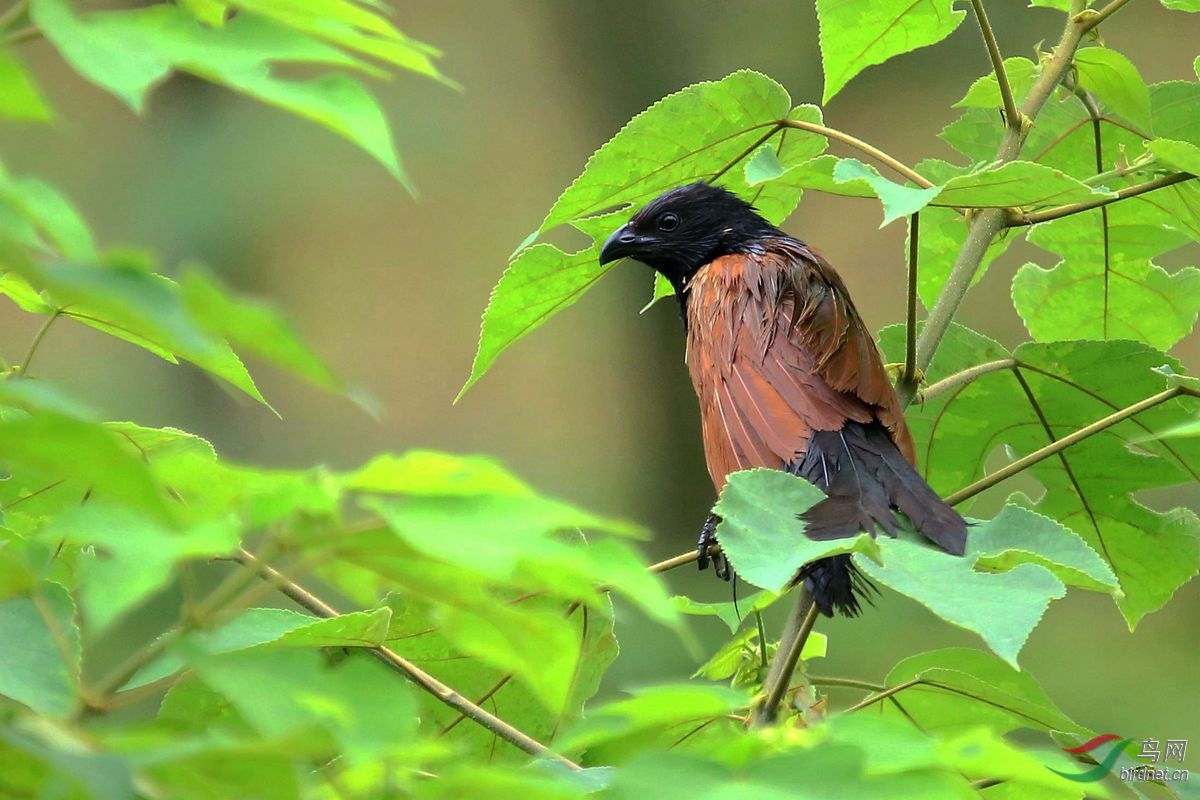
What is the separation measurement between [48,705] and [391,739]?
0.96 feet

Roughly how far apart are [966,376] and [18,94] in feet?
3.74

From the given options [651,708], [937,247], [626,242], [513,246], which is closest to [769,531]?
[651,708]

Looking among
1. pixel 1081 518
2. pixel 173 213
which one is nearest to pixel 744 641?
pixel 1081 518

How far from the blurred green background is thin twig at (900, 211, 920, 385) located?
3.57 metres

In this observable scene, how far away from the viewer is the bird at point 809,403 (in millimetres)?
1262

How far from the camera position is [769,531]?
972 millimetres

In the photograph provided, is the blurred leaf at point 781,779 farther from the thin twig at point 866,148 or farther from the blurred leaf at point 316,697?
the thin twig at point 866,148

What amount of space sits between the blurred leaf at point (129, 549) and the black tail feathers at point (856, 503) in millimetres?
635

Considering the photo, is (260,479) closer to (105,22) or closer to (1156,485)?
(105,22)

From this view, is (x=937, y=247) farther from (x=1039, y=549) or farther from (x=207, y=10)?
(x=207, y=10)

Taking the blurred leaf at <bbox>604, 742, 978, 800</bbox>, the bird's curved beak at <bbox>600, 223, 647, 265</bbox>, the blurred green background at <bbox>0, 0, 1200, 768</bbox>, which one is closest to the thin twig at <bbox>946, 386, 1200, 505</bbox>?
the blurred leaf at <bbox>604, 742, 978, 800</bbox>

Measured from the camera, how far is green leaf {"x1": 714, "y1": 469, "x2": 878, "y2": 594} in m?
0.89

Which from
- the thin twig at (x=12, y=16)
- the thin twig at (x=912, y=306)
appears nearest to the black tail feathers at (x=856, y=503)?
the thin twig at (x=912, y=306)

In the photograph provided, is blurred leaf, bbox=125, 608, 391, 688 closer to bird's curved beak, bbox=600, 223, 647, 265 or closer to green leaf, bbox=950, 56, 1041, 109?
green leaf, bbox=950, 56, 1041, 109
